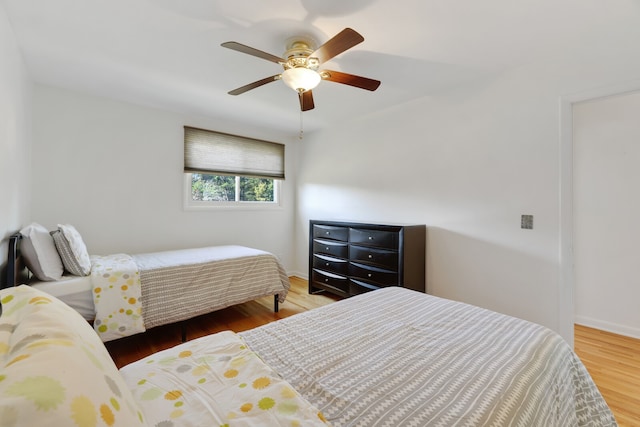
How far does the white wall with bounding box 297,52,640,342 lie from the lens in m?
2.20

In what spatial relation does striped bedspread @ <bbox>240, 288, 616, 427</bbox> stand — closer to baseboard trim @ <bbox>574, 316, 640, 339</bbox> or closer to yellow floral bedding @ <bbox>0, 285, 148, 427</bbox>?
yellow floral bedding @ <bbox>0, 285, 148, 427</bbox>

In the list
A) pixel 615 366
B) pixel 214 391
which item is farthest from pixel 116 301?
pixel 615 366

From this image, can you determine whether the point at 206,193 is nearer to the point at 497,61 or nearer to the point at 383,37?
the point at 383,37

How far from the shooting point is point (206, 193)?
3836 mm

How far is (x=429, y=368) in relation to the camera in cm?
99

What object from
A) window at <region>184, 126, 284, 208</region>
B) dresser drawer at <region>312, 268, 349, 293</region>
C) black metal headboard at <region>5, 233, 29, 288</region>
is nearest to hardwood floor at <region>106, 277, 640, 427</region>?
→ dresser drawer at <region>312, 268, 349, 293</region>

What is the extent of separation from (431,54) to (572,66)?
1.07 meters

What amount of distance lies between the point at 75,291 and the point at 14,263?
0.38 metres

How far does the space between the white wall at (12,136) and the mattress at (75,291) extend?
0.29 metres

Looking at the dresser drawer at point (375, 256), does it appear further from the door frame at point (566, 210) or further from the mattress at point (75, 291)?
the mattress at point (75, 291)

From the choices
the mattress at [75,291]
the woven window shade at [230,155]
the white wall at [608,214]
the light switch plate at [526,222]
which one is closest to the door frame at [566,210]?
the light switch plate at [526,222]

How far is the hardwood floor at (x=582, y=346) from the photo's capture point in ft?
5.82

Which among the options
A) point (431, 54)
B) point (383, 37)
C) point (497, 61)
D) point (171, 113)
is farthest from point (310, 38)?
point (171, 113)

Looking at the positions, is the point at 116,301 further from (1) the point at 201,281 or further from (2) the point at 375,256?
(2) the point at 375,256
